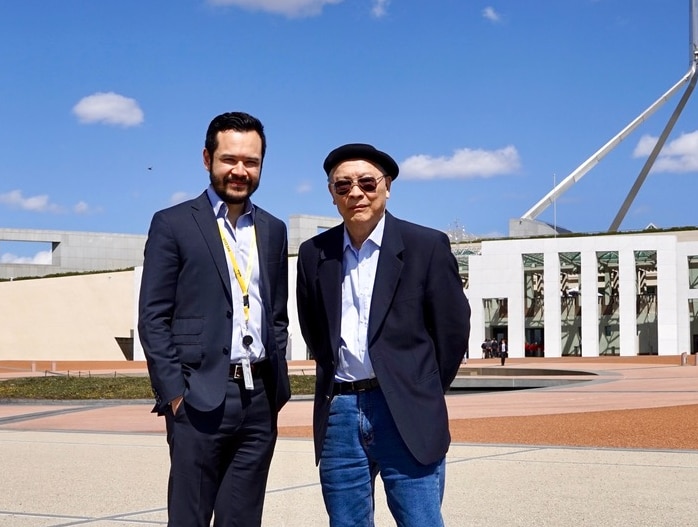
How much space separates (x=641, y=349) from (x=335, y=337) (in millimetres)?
48196

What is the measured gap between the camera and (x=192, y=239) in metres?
3.65

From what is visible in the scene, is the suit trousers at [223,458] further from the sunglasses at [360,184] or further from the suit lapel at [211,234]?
the sunglasses at [360,184]

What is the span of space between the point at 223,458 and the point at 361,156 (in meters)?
1.17

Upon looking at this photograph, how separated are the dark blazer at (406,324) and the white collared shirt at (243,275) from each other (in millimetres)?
190

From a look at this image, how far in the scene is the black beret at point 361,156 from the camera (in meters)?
3.57

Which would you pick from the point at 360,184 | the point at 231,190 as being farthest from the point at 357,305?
the point at 231,190

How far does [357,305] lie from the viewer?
11.5 ft

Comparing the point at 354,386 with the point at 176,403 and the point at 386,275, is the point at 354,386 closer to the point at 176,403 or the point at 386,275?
the point at 386,275

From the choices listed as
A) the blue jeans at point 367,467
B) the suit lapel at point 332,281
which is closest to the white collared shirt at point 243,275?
the suit lapel at point 332,281

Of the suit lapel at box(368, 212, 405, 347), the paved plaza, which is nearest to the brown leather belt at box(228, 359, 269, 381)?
the suit lapel at box(368, 212, 405, 347)

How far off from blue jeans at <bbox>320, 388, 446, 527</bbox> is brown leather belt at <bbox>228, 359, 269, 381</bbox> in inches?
13.4

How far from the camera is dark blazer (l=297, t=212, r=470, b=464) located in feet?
11.2

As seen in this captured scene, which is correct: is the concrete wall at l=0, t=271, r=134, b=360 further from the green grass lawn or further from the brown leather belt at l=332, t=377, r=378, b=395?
the brown leather belt at l=332, t=377, r=378, b=395

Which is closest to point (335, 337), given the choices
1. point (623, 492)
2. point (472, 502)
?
point (472, 502)
